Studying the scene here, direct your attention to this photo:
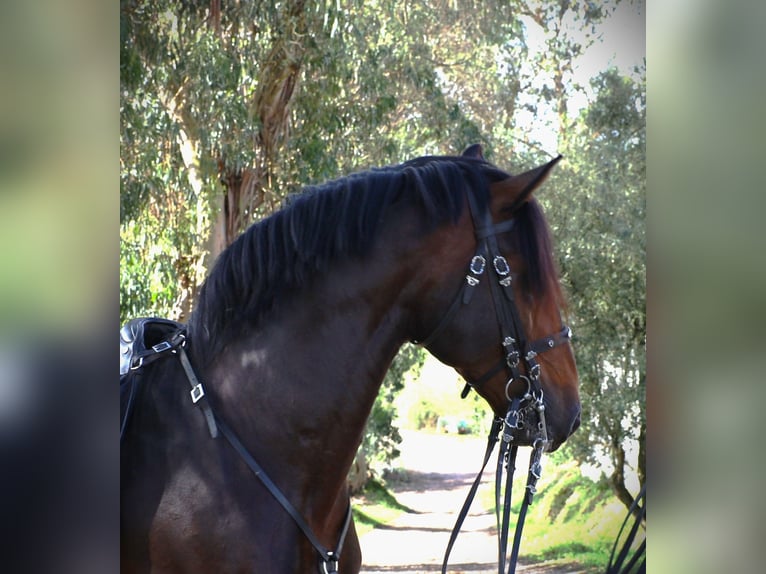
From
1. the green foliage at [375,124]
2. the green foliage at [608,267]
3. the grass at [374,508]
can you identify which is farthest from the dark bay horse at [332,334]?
the grass at [374,508]

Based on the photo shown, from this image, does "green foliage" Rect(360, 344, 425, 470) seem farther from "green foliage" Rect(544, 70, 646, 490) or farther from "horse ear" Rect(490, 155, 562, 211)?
"horse ear" Rect(490, 155, 562, 211)

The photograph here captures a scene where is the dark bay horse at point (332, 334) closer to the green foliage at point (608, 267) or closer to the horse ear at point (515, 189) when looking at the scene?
the horse ear at point (515, 189)

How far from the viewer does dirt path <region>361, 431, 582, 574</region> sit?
9.67 metres

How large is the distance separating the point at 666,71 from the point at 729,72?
41 mm

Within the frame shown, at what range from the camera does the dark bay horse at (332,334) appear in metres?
1.66

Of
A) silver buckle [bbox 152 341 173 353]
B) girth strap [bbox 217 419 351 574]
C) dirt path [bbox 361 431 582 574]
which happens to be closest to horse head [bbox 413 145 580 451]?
girth strap [bbox 217 419 351 574]

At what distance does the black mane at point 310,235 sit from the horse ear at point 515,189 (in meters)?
0.03

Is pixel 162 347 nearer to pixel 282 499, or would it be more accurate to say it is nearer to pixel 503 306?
pixel 282 499

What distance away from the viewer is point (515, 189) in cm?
173

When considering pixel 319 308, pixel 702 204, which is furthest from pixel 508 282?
pixel 702 204

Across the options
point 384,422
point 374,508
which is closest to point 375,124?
point 384,422

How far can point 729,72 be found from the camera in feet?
1.76

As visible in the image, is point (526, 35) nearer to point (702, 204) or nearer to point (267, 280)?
point (267, 280)

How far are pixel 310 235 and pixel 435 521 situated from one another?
1158cm
